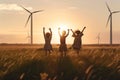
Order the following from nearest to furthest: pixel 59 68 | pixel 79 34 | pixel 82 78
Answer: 1. pixel 82 78
2. pixel 59 68
3. pixel 79 34

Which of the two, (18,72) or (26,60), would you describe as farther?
(26,60)

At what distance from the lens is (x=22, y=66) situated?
472 inches

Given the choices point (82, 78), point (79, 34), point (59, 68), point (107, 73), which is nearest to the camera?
point (82, 78)

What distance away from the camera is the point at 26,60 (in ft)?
43.3

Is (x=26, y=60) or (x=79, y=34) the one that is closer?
(x=26, y=60)

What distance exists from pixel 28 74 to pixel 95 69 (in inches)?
75.2

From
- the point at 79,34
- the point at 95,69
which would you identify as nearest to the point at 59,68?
the point at 95,69

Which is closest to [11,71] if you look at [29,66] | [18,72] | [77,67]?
[18,72]

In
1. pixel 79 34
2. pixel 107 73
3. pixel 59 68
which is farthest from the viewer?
pixel 79 34

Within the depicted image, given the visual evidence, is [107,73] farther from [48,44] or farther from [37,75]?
[48,44]

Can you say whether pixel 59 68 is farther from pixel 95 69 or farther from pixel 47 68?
pixel 95 69

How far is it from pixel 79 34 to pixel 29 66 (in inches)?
504

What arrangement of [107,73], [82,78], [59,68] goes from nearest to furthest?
1. [82,78]
2. [107,73]
3. [59,68]

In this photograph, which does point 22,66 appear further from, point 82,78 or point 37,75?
point 82,78
